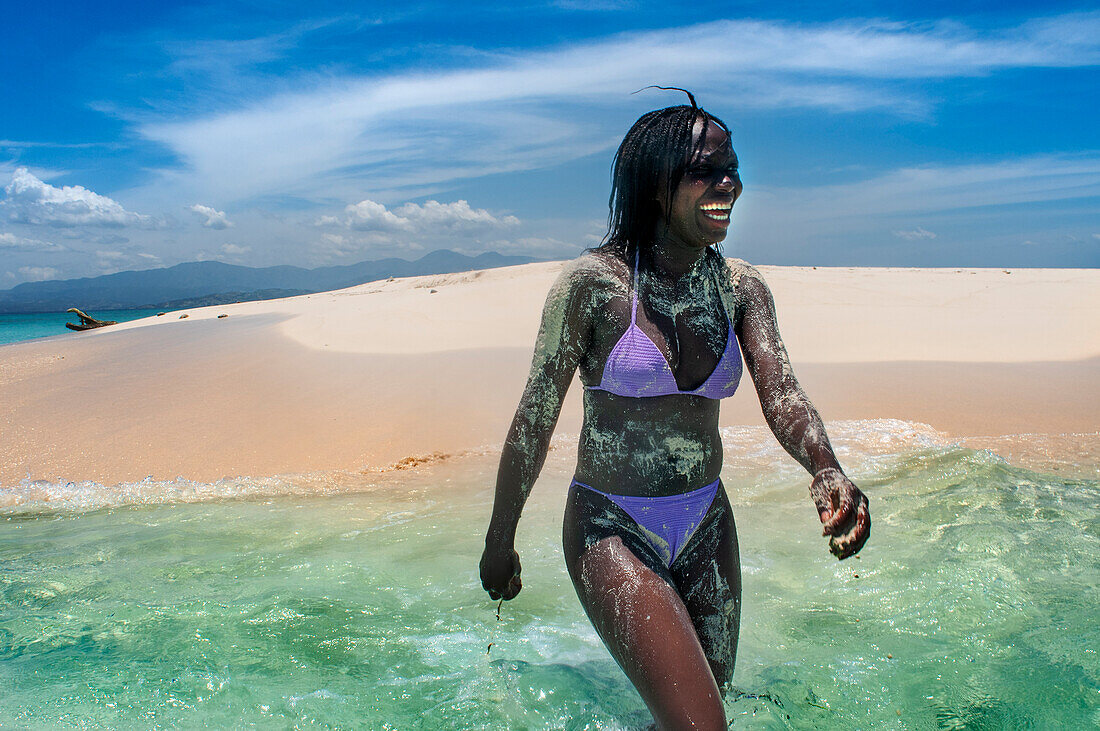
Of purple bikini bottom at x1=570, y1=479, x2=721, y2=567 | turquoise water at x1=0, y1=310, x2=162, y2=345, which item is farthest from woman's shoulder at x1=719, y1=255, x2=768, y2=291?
turquoise water at x1=0, y1=310, x2=162, y2=345

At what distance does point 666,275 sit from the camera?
2.17 meters

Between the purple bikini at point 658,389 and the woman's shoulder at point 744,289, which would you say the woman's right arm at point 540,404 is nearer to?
the purple bikini at point 658,389

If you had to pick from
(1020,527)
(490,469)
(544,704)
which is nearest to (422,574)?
(544,704)

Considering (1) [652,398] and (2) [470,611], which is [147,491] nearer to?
(2) [470,611]

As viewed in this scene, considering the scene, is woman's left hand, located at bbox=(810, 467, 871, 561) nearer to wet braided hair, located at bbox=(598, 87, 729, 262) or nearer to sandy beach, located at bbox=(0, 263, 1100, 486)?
wet braided hair, located at bbox=(598, 87, 729, 262)

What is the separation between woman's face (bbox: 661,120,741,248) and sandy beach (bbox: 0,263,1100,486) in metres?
4.86

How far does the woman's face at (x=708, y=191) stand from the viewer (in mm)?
2043

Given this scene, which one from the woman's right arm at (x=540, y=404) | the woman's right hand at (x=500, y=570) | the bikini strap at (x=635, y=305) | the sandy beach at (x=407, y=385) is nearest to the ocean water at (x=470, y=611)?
the woman's right hand at (x=500, y=570)

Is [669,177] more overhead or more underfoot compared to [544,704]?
more overhead

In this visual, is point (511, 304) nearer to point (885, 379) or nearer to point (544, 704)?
point (885, 379)

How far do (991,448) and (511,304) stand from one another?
12.0 metres

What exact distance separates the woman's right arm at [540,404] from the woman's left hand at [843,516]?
0.74 meters

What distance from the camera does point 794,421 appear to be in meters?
2.06

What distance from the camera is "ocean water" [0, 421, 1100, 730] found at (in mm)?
2883
